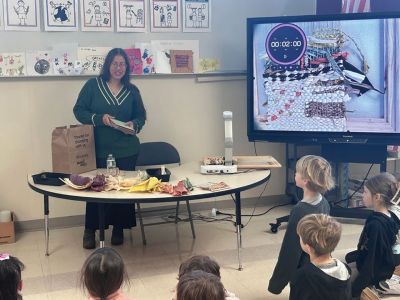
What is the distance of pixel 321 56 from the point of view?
4.38 meters

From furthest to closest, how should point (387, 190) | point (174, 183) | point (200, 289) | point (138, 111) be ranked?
1. point (138, 111)
2. point (174, 183)
3. point (387, 190)
4. point (200, 289)

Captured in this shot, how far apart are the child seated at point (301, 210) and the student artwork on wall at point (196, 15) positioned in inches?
84.3

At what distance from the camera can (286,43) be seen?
444 centimetres

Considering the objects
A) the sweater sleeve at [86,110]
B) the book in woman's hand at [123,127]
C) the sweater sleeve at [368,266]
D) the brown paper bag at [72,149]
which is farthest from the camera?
the sweater sleeve at [86,110]

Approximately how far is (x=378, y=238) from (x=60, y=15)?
2990 millimetres

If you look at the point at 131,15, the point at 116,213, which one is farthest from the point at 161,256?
→ the point at 131,15

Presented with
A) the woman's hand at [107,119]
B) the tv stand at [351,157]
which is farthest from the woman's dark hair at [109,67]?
the tv stand at [351,157]

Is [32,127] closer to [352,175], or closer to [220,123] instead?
[220,123]

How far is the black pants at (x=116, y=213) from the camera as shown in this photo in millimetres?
4062

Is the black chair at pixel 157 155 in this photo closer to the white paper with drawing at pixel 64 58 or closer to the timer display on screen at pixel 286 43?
the white paper with drawing at pixel 64 58

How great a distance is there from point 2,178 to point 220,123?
197cm

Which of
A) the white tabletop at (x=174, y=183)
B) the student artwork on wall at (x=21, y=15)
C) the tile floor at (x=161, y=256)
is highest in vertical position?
the student artwork on wall at (x=21, y=15)

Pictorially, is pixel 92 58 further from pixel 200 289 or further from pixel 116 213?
pixel 200 289

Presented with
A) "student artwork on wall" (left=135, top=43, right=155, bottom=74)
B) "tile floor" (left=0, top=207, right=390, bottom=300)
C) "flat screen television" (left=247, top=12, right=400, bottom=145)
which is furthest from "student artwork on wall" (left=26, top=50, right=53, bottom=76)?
"flat screen television" (left=247, top=12, right=400, bottom=145)
